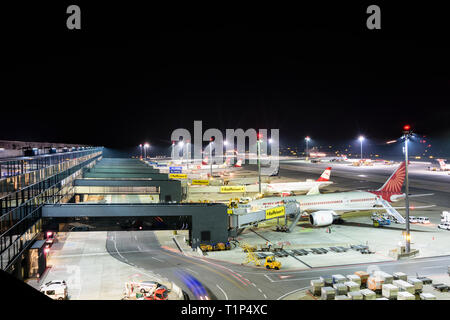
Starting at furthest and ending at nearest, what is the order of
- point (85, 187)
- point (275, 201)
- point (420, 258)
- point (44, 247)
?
point (85, 187) < point (275, 201) < point (420, 258) < point (44, 247)

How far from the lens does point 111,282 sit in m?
30.9

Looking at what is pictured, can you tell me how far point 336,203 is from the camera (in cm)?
5625

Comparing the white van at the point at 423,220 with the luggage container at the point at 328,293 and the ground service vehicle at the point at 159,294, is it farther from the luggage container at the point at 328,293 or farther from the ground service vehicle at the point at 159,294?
the ground service vehicle at the point at 159,294

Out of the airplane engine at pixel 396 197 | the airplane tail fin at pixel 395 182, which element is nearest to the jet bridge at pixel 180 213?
the airplane tail fin at pixel 395 182

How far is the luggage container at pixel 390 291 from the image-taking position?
2697 cm

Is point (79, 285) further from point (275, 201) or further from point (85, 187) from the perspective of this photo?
point (85, 187)

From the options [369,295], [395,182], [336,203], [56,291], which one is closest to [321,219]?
[336,203]

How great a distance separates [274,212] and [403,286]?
23.4 m

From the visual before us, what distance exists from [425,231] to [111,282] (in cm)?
4409

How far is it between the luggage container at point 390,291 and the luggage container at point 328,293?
4.20 metres

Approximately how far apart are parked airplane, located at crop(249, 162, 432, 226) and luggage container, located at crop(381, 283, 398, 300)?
24.3m

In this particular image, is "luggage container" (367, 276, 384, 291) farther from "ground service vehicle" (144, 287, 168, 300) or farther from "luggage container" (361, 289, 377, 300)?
"ground service vehicle" (144, 287, 168, 300)

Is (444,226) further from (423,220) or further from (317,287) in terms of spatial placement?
(317,287)
